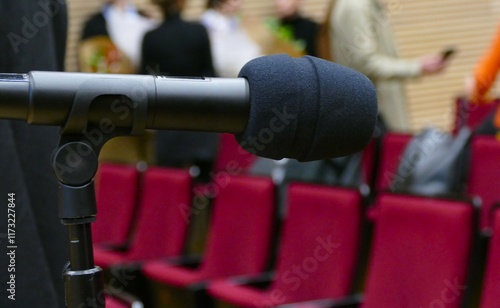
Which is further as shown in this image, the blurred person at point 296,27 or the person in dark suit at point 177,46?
the blurred person at point 296,27

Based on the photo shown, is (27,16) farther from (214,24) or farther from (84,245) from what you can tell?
(214,24)

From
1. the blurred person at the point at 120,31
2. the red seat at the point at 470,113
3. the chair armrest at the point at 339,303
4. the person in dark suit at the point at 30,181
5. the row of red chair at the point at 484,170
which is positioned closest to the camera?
the person in dark suit at the point at 30,181

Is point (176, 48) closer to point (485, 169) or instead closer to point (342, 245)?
point (485, 169)

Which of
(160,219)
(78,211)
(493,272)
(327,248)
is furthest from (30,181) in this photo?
(160,219)

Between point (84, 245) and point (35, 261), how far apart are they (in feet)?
0.59

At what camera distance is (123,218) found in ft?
12.5

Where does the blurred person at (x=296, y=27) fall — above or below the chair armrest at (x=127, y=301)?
above

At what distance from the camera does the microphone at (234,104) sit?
2.47 feet

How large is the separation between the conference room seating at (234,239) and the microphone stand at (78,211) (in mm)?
2054

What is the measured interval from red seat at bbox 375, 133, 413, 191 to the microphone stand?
2876 mm

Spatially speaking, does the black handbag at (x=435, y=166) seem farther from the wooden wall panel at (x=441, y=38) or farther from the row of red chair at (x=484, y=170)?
the wooden wall panel at (x=441, y=38)

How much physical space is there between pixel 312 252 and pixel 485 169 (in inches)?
34.3

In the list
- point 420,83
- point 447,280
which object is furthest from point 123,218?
point 420,83

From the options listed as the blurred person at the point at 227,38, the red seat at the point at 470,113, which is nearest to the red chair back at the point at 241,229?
the red seat at the point at 470,113
